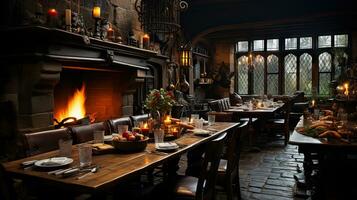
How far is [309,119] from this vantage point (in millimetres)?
Result: 3361

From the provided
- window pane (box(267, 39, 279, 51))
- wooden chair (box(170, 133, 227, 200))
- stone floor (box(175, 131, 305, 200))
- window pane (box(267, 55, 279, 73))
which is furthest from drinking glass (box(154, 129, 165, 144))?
window pane (box(267, 39, 279, 51))

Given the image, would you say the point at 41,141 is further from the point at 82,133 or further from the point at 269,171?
the point at 269,171

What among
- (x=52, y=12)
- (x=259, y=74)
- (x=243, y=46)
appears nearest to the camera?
(x=52, y=12)

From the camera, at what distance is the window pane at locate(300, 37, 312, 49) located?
10.4 m

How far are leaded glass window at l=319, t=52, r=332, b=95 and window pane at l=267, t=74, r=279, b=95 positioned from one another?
4.75ft

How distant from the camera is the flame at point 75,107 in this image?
444 cm

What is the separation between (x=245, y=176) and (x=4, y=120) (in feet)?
9.75

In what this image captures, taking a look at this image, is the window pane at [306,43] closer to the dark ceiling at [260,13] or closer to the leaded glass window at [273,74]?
the leaded glass window at [273,74]

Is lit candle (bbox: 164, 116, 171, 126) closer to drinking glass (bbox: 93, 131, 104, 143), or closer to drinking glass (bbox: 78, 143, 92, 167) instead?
drinking glass (bbox: 93, 131, 104, 143)

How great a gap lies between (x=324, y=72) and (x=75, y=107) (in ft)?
28.2

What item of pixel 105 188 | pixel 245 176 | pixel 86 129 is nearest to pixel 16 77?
pixel 86 129

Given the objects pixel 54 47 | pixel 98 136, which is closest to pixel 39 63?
pixel 54 47

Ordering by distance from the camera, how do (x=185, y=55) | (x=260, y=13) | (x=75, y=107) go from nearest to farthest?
(x=75, y=107) → (x=185, y=55) → (x=260, y=13)

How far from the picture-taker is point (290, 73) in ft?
35.4
